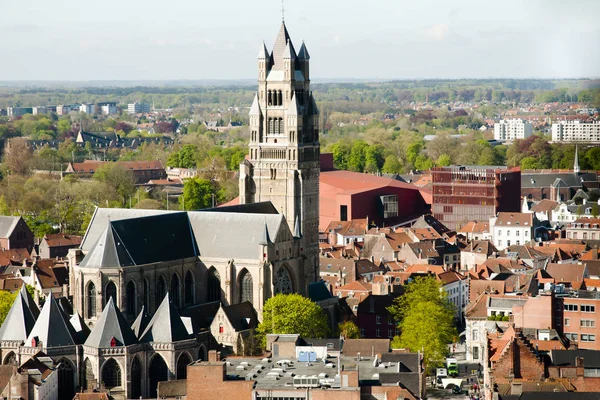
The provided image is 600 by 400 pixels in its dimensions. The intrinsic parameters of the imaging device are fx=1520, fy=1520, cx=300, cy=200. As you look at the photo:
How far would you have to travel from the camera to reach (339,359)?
255 ft

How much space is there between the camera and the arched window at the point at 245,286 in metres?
102

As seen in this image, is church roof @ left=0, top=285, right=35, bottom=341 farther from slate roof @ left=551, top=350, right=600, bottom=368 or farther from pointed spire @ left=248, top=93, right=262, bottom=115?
pointed spire @ left=248, top=93, right=262, bottom=115

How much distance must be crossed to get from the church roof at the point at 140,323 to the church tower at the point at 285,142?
2672 cm

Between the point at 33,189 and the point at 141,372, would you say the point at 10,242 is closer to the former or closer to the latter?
the point at 33,189

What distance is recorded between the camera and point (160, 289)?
326 ft

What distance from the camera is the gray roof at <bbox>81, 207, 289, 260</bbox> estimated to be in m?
102

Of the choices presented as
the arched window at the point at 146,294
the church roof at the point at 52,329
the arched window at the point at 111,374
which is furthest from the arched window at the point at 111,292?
the arched window at the point at 111,374

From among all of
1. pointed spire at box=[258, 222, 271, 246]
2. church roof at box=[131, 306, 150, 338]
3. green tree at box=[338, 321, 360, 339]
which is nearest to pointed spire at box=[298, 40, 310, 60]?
pointed spire at box=[258, 222, 271, 246]

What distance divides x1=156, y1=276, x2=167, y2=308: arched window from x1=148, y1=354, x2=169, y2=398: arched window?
38.2 feet

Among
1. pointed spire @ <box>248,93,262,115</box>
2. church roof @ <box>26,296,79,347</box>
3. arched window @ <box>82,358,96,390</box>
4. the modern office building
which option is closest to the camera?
arched window @ <box>82,358,96,390</box>

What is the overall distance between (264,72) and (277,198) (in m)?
10.0

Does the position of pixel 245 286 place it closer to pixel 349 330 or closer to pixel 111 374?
pixel 349 330

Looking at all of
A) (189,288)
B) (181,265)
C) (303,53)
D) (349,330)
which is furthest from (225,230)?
(303,53)

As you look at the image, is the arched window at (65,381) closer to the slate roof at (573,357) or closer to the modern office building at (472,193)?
the slate roof at (573,357)
